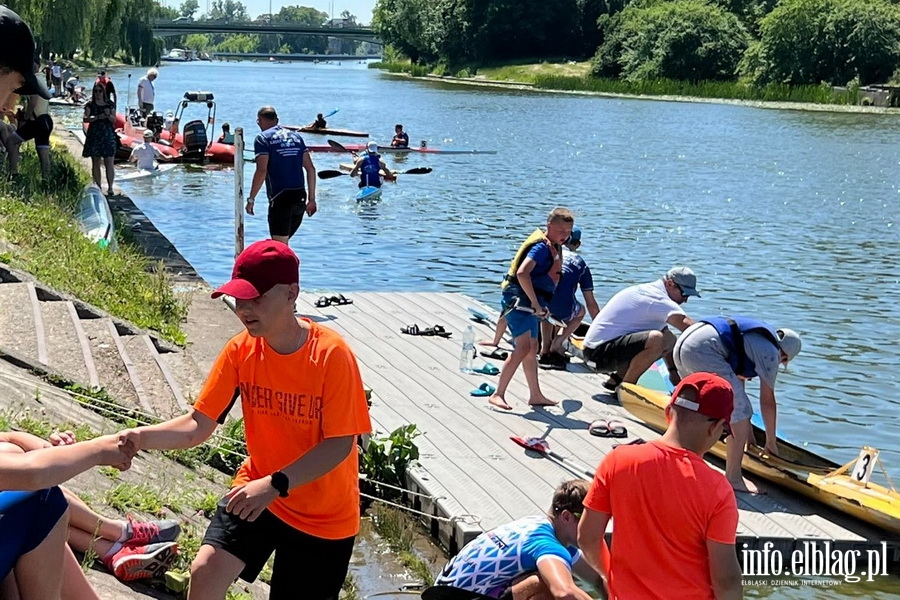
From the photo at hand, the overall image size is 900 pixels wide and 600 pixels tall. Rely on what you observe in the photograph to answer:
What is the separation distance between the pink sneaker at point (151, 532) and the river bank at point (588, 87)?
64.2 metres

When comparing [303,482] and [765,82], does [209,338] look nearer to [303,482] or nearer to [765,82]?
[303,482]

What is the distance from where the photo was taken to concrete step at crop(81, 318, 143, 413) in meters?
7.88

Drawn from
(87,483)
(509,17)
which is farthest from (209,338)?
(509,17)

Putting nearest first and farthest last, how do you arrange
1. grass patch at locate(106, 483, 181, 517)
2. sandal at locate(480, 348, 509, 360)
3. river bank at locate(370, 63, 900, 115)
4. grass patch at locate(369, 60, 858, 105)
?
grass patch at locate(106, 483, 181, 517) < sandal at locate(480, 348, 509, 360) < river bank at locate(370, 63, 900, 115) < grass patch at locate(369, 60, 858, 105)

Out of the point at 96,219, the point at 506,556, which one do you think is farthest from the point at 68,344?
the point at 96,219

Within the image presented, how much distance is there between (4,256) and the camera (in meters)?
10.4

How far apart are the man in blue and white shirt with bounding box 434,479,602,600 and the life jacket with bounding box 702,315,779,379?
9.63 feet

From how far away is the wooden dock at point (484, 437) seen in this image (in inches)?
289

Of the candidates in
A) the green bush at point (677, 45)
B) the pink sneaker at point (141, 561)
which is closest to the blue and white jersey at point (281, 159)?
the pink sneaker at point (141, 561)

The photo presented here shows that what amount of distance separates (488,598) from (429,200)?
22.9 metres

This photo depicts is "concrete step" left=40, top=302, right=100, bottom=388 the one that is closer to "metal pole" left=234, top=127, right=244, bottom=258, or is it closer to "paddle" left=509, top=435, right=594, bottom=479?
"paddle" left=509, top=435, right=594, bottom=479

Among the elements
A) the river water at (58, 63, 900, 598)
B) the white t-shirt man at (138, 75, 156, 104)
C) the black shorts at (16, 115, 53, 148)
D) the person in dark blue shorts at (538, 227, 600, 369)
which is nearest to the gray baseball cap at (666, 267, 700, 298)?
the person in dark blue shorts at (538, 227, 600, 369)

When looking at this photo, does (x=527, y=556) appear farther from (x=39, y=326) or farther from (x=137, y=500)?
(x=39, y=326)

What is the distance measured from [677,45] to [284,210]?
77898 millimetres
